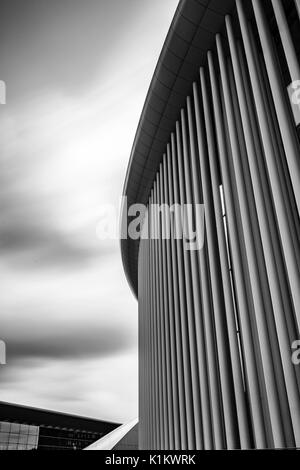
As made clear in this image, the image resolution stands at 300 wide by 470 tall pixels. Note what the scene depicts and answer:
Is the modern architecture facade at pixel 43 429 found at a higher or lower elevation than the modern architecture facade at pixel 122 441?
higher

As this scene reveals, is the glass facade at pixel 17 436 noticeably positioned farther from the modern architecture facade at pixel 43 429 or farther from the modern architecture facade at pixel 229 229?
the modern architecture facade at pixel 229 229

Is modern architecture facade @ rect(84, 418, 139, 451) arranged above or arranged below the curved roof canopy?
below

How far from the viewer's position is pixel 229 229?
733 cm

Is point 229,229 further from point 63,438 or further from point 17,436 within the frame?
point 63,438

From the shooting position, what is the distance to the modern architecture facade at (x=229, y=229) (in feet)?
18.8

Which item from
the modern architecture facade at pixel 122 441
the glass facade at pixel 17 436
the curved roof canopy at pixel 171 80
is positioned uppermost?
the curved roof canopy at pixel 171 80

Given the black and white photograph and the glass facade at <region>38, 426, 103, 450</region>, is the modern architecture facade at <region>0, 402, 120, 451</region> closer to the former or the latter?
the glass facade at <region>38, 426, 103, 450</region>

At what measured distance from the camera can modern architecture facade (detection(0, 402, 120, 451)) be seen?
1457 inches

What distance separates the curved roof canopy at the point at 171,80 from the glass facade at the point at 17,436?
112ft

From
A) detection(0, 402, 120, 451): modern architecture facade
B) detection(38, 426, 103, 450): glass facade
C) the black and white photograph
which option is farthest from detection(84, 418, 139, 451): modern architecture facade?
detection(38, 426, 103, 450): glass facade

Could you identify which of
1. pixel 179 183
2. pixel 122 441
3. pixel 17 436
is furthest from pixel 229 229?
pixel 17 436

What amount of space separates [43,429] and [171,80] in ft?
150

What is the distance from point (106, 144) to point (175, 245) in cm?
666

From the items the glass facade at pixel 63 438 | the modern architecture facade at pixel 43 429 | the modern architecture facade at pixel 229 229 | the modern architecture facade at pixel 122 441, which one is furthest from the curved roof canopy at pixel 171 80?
the glass facade at pixel 63 438
